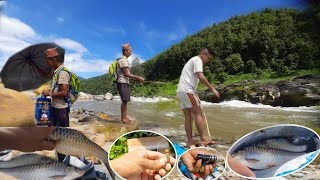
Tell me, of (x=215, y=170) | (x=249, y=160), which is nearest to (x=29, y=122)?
(x=215, y=170)

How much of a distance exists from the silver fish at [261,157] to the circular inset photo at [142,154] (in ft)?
0.87

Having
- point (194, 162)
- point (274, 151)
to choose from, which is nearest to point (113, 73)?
point (194, 162)

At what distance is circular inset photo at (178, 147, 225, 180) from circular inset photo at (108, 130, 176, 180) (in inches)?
2.2

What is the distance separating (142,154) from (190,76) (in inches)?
14.2

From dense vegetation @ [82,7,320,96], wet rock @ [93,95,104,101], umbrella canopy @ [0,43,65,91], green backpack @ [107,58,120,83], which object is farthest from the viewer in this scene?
wet rock @ [93,95,104,101]

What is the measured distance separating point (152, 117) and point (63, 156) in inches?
22.3

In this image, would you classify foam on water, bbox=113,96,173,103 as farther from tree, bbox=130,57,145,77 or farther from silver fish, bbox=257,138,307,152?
silver fish, bbox=257,138,307,152

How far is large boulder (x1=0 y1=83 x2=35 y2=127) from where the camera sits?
1.48 m

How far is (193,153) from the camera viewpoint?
1.57m

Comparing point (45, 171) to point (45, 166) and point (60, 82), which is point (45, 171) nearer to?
point (45, 166)

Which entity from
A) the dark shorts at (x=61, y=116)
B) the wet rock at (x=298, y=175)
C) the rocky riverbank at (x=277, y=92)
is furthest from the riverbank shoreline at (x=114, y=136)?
the rocky riverbank at (x=277, y=92)

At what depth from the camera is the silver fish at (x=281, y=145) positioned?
153 centimetres

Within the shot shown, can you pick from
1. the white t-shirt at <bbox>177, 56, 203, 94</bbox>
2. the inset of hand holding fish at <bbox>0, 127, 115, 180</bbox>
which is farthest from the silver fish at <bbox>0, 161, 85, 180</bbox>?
the white t-shirt at <bbox>177, 56, 203, 94</bbox>

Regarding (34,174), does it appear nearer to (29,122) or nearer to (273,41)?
(29,122)
